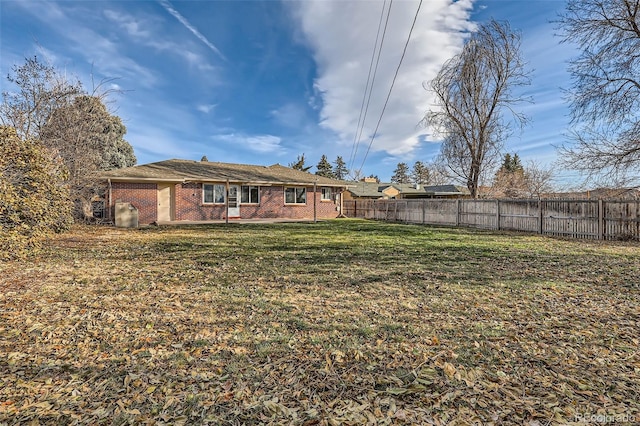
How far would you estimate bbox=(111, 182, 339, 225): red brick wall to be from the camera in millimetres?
16391

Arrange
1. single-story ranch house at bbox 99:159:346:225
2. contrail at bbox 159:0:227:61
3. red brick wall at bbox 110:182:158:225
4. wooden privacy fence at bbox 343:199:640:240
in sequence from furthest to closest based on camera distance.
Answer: single-story ranch house at bbox 99:159:346:225
red brick wall at bbox 110:182:158:225
wooden privacy fence at bbox 343:199:640:240
contrail at bbox 159:0:227:61

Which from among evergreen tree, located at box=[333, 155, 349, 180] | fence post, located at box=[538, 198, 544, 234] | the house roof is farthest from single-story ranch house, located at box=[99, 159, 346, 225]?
evergreen tree, located at box=[333, 155, 349, 180]

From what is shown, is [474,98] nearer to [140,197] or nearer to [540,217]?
[540,217]

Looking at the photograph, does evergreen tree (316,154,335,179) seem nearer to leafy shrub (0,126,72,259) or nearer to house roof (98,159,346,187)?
house roof (98,159,346,187)

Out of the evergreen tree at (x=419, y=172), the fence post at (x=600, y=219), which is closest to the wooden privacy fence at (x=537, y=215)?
the fence post at (x=600, y=219)

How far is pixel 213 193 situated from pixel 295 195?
5.78 meters

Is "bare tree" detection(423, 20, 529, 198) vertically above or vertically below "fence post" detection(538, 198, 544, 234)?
above

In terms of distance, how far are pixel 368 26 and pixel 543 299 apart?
11599mm

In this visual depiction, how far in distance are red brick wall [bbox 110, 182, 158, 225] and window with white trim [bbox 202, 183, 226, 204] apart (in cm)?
271

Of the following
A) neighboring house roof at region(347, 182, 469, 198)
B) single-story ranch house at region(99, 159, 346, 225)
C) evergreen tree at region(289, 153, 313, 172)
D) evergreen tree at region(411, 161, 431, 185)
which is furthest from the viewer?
evergreen tree at region(411, 161, 431, 185)

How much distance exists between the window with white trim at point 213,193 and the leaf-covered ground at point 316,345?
1261 cm

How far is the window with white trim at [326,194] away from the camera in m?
23.1

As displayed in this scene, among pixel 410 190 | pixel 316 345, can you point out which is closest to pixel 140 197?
pixel 316 345

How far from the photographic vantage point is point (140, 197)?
54.3 feet
